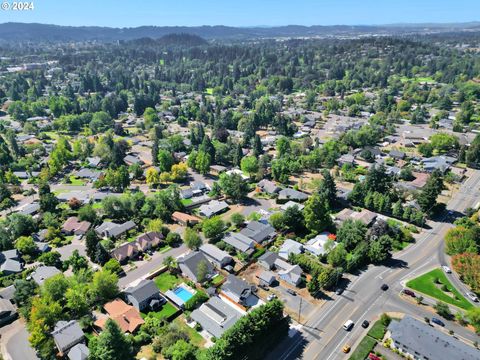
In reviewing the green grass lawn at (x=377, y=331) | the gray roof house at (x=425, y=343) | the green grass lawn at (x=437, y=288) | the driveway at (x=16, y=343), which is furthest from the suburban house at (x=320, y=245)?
the driveway at (x=16, y=343)

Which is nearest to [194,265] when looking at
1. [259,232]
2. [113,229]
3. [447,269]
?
[259,232]

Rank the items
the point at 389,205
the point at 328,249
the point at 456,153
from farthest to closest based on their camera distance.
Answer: the point at 456,153, the point at 389,205, the point at 328,249

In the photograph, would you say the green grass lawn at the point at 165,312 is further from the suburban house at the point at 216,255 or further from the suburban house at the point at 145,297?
the suburban house at the point at 216,255

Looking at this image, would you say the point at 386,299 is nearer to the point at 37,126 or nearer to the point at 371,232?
the point at 371,232

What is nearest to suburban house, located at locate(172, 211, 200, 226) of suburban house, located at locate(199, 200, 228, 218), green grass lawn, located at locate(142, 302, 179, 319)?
suburban house, located at locate(199, 200, 228, 218)

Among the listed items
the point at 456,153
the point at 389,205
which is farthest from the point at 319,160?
the point at 456,153

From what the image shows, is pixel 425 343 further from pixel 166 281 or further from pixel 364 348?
pixel 166 281

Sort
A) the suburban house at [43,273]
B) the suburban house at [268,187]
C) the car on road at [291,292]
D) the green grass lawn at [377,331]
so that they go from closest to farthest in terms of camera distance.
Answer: the green grass lawn at [377,331]
the car on road at [291,292]
the suburban house at [43,273]
the suburban house at [268,187]
